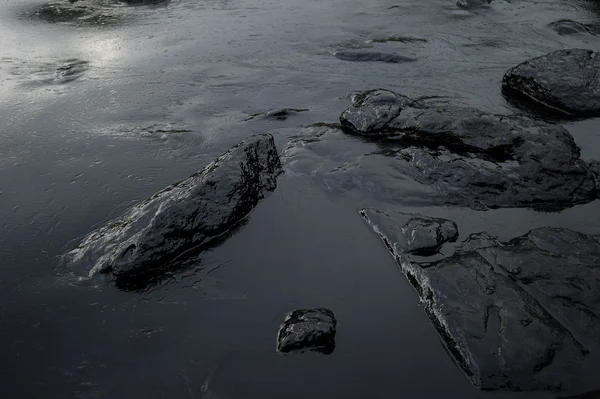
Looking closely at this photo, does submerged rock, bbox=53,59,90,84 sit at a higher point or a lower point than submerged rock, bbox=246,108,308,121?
higher

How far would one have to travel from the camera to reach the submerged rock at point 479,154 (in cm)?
414

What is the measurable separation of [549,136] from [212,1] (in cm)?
783

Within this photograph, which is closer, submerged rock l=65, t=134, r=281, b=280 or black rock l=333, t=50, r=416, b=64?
submerged rock l=65, t=134, r=281, b=280

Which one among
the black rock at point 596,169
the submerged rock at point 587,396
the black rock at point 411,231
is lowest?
the submerged rock at point 587,396

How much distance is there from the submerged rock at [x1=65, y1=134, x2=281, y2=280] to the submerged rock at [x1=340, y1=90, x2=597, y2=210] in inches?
56.2

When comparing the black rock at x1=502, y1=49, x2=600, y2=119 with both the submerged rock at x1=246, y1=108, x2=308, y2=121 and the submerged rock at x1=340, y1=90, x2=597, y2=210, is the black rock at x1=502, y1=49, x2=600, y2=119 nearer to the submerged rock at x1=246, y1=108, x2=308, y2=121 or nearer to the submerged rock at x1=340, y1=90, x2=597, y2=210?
the submerged rock at x1=340, y1=90, x2=597, y2=210

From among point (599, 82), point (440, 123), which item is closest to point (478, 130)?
point (440, 123)

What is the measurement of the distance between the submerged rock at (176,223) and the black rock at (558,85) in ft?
11.3

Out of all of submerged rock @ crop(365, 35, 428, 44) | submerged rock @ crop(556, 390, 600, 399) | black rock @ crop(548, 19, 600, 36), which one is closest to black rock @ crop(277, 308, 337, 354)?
submerged rock @ crop(556, 390, 600, 399)

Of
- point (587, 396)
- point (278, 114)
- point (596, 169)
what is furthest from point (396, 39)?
point (587, 396)

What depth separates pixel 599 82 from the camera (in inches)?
222

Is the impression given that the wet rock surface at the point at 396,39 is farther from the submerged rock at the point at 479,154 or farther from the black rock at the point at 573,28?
the submerged rock at the point at 479,154

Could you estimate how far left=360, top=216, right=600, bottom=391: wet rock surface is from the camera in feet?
8.96

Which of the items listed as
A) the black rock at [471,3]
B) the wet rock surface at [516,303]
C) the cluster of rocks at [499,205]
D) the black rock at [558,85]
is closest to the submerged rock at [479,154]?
the cluster of rocks at [499,205]
